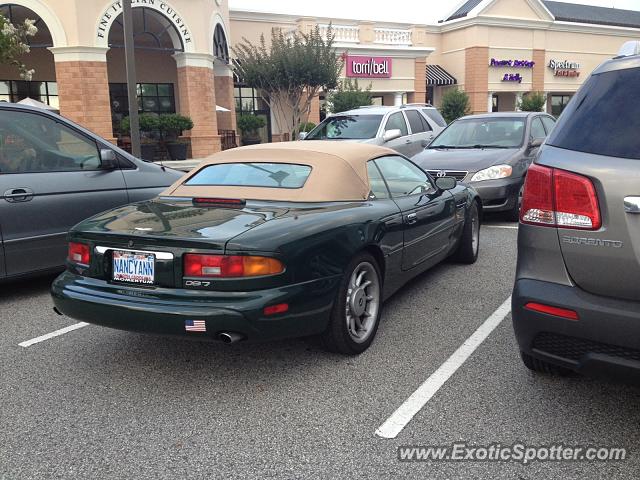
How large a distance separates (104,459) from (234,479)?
644mm

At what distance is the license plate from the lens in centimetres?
339

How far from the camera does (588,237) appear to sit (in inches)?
100

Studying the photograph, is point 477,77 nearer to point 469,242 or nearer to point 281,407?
point 469,242

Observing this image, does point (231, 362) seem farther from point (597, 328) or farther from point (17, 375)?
point (597, 328)

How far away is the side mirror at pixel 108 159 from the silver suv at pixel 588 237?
13.7ft

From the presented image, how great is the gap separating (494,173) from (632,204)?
6.02 m

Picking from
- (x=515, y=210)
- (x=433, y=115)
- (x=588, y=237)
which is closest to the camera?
(x=588, y=237)

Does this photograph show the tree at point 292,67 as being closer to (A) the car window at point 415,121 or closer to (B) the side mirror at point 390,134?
(A) the car window at point 415,121

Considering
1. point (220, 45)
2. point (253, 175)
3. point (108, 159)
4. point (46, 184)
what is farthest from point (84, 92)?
point (253, 175)

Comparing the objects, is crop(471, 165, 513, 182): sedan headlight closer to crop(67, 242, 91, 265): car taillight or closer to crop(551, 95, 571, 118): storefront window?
crop(67, 242, 91, 265): car taillight

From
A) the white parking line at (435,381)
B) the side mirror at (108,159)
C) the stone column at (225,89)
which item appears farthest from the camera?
the stone column at (225,89)

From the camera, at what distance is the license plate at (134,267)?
3.39 m

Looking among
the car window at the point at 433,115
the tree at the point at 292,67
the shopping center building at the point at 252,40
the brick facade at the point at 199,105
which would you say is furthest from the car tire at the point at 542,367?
the tree at the point at 292,67

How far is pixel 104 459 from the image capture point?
2.76 m
